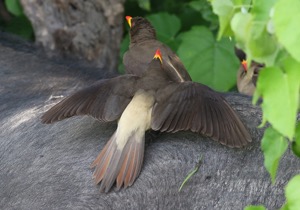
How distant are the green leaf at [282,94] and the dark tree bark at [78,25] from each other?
238cm

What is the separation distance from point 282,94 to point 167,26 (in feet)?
10.2

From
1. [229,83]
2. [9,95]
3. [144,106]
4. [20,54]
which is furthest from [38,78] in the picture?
[229,83]

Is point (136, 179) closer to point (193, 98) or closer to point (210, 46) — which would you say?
point (193, 98)

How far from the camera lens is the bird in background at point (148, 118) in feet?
5.98

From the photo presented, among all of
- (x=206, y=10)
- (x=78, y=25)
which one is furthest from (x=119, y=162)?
(x=206, y=10)

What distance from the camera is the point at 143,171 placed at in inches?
73.0

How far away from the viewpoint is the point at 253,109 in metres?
2.08

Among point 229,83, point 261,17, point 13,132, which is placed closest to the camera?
point 261,17

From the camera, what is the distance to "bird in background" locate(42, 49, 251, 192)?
1822 mm

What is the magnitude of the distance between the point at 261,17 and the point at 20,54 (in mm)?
2109

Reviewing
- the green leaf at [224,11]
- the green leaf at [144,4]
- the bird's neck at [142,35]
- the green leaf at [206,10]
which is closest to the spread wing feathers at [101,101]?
the bird's neck at [142,35]

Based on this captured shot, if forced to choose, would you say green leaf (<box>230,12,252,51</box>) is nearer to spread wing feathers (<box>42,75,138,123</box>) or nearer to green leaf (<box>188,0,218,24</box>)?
spread wing feathers (<box>42,75,138,123</box>)

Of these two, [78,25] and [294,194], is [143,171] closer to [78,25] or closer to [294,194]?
[294,194]

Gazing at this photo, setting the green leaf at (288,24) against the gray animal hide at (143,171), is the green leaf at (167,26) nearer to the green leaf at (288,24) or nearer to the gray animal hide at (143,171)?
the gray animal hide at (143,171)
